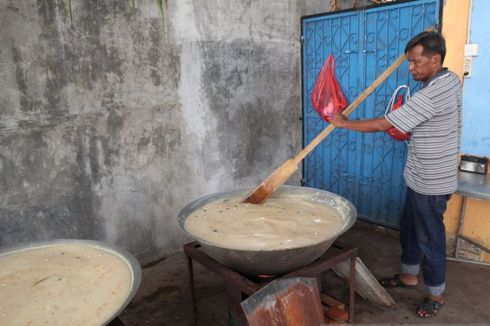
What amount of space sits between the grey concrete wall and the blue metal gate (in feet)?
1.24

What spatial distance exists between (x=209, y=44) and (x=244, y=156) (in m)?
1.30

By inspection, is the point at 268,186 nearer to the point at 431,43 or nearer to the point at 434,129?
the point at 434,129

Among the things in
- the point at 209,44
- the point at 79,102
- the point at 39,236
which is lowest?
the point at 39,236

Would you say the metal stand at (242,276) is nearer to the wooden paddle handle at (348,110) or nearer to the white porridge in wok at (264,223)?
the white porridge in wok at (264,223)

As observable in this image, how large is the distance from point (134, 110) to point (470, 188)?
2915 mm

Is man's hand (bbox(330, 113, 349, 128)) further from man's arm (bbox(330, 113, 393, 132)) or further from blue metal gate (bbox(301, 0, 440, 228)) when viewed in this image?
blue metal gate (bbox(301, 0, 440, 228))

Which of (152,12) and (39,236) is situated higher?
(152,12)

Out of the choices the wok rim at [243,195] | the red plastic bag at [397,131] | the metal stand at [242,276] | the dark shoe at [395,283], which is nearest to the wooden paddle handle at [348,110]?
the wok rim at [243,195]

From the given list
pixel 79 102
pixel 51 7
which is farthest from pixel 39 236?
pixel 51 7

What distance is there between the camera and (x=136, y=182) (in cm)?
350

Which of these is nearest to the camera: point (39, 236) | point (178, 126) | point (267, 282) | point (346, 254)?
point (267, 282)

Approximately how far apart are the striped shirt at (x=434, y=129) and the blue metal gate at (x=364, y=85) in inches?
48.2

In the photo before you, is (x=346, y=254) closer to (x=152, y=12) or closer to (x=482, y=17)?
(x=482, y=17)

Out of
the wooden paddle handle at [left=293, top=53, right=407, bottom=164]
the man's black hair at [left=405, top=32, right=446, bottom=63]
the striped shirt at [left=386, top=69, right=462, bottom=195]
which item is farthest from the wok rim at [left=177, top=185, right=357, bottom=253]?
the man's black hair at [left=405, top=32, right=446, bottom=63]
